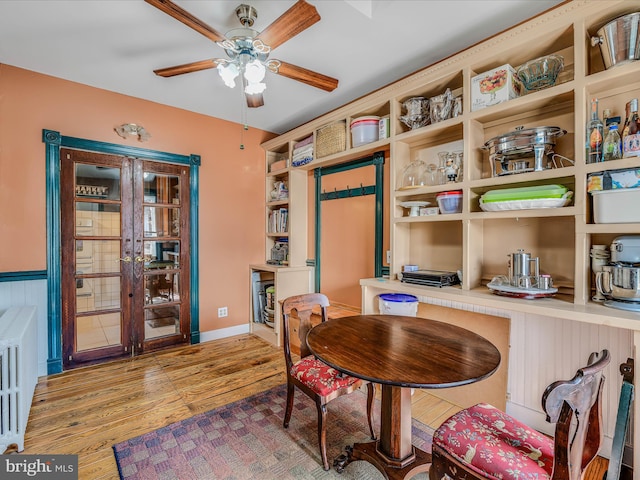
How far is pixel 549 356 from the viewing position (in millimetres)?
1880

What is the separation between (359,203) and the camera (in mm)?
3195

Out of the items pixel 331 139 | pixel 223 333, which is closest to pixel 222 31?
pixel 331 139

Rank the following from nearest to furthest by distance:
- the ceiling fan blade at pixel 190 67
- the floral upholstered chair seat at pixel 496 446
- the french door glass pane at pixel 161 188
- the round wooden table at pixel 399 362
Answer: the floral upholstered chair seat at pixel 496 446
the round wooden table at pixel 399 362
the ceiling fan blade at pixel 190 67
the french door glass pane at pixel 161 188

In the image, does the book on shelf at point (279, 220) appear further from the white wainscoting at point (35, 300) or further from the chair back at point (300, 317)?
the white wainscoting at point (35, 300)

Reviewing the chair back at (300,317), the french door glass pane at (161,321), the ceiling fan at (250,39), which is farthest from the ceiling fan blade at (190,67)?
the french door glass pane at (161,321)

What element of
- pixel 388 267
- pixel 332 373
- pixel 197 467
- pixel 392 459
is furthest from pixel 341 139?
pixel 197 467

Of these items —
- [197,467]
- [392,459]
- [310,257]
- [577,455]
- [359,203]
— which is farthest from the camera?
[310,257]

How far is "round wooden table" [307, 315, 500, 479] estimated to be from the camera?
1209 mm

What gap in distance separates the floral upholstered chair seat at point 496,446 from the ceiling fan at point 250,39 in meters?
1.98

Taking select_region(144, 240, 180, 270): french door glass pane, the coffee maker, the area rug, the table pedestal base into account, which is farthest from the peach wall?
the coffee maker

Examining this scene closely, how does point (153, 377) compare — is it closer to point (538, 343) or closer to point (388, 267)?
point (388, 267)

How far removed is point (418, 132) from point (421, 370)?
1.82 metres

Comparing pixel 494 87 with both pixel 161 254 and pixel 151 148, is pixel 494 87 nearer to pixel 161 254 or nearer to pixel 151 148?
pixel 151 148

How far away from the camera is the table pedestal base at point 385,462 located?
1.49m
